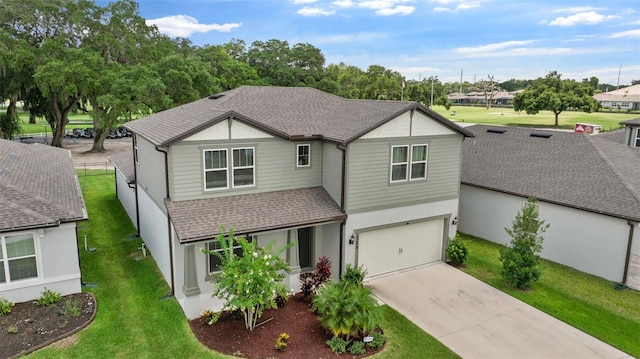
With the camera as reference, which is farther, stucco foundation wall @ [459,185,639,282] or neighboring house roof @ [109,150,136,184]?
neighboring house roof @ [109,150,136,184]

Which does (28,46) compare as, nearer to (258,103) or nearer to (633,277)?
(258,103)

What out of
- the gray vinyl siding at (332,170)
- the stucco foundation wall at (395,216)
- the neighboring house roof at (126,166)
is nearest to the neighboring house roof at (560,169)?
the stucco foundation wall at (395,216)

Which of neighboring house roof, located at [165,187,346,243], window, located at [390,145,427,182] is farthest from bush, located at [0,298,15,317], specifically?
window, located at [390,145,427,182]

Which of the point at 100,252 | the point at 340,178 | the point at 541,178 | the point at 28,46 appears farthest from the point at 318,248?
the point at 28,46

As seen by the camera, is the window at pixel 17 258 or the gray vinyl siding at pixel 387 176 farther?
the gray vinyl siding at pixel 387 176

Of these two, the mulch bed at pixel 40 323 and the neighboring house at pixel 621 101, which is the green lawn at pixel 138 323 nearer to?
the mulch bed at pixel 40 323

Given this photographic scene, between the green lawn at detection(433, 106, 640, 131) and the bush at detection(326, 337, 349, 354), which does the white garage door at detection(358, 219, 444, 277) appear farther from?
the green lawn at detection(433, 106, 640, 131)

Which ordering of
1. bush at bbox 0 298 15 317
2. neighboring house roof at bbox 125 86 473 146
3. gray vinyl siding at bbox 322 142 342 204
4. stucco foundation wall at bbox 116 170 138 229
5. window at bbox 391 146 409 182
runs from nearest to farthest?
bush at bbox 0 298 15 317 < neighboring house roof at bbox 125 86 473 146 < gray vinyl siding at bbox 322 142 342 204 < window at bbox 391 146 409 182 < stucco foundation wall at bbox 116 170 138 229
